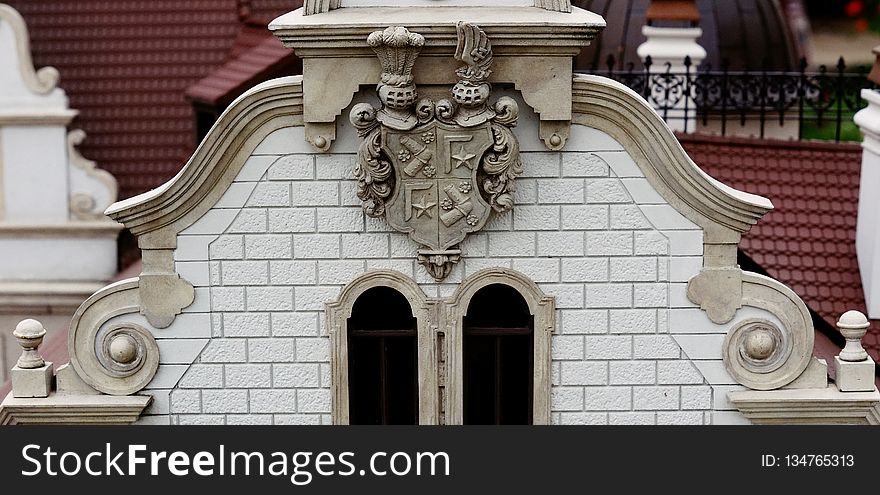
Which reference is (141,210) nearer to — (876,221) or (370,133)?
(370,133)

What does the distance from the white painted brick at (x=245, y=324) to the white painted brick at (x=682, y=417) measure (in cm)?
463

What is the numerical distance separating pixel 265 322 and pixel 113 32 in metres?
12.2

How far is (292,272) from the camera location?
23219 millimetres

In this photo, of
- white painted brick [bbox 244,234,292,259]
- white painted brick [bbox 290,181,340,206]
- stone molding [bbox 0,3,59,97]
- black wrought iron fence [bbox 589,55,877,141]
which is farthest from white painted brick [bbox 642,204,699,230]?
stone molding [bbox 0,3,59,97]

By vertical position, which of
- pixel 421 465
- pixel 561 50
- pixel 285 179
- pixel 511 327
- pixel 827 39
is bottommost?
pixel 421 465

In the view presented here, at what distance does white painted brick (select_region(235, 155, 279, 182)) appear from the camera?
2291cm

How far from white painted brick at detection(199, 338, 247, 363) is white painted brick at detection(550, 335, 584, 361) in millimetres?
3529

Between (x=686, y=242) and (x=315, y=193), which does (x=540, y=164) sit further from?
(x=315, y=193)

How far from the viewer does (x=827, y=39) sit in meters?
74.7

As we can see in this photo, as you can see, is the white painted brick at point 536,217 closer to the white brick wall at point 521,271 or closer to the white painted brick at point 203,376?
the white brick wall at point 521,271

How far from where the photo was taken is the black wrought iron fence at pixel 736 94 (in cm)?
3312

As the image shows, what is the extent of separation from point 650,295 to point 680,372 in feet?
3.20

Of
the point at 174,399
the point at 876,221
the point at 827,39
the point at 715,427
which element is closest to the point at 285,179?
the point at 174,399

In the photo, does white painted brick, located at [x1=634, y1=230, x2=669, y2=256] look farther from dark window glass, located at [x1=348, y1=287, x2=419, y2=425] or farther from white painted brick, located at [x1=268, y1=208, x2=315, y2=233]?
white painted brick, located at [x1=268, y1=208, x2=315, y2=233]
